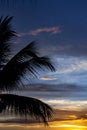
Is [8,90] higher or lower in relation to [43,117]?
higher

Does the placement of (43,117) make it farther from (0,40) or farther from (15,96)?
(0,40)

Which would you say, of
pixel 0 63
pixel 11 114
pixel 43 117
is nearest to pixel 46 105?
pixel 43 117

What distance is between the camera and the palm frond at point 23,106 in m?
19.0

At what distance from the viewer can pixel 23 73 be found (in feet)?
64.0

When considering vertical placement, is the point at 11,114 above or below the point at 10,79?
below

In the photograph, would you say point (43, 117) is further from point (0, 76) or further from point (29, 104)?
point (0, 76)

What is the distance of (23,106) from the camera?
18953 millimetres

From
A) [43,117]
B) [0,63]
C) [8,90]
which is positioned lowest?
[43,117]

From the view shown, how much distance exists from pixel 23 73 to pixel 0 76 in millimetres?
1168

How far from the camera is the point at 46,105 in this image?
19.6 meters

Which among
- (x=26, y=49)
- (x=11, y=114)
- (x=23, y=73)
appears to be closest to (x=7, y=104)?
(x=11, y=114)

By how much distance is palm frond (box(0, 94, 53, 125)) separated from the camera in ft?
62.4

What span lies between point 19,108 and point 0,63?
8.07ft

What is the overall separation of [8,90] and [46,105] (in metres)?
2.07
